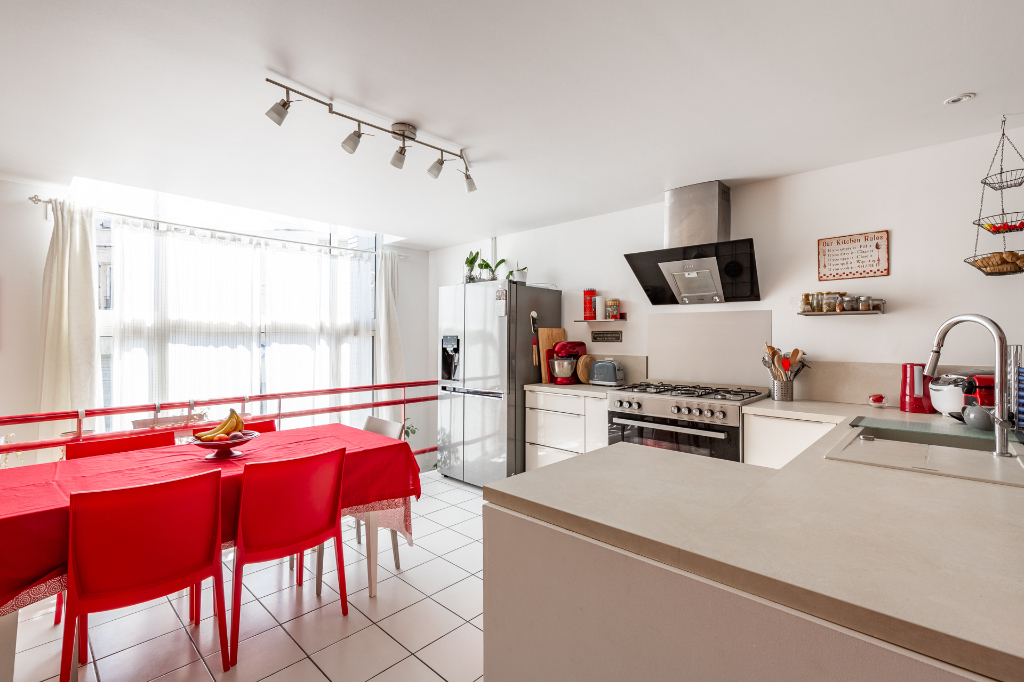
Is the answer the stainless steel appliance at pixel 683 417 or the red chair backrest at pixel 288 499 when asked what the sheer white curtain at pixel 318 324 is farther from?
the stainless steel appliance at pixel 683 417

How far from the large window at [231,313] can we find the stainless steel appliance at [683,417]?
2668mm

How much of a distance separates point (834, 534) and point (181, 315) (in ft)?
14.9

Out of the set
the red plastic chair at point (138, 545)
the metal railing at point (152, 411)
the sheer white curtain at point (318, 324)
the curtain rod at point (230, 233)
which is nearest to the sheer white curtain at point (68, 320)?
the curtain rod at point (230, 233)

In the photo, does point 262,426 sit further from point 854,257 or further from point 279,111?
point 854,257

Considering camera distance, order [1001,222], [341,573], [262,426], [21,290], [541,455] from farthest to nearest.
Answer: [541,455], [21,290], [262,426], [1001,222], [341,573]

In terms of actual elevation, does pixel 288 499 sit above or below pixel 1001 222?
below

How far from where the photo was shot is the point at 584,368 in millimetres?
4219

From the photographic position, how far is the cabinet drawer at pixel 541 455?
12.9 ft

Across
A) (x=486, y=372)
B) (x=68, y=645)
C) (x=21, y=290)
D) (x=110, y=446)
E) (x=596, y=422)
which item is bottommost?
(x=68, y=645)

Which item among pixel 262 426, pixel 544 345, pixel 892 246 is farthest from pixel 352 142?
pixel 892 246

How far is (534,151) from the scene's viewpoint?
2.82 metres

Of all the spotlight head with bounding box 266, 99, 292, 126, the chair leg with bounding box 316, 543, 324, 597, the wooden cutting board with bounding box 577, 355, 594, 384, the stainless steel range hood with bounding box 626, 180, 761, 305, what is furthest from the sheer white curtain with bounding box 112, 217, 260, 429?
the stainless steel range hood with bounding box 626, 180, 761, 305

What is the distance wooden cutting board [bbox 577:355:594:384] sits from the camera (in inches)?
166

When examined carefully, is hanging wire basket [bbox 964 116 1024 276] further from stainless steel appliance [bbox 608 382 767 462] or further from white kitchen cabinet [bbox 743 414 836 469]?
stainless steel appliance [bbox 608 382 767 462]
